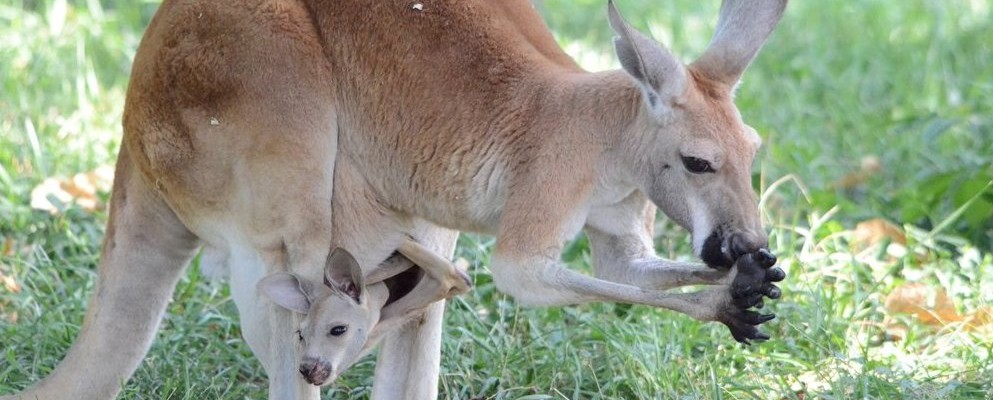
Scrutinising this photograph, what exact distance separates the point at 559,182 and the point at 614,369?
3.01 ft

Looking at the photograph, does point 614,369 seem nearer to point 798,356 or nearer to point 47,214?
point 798,356

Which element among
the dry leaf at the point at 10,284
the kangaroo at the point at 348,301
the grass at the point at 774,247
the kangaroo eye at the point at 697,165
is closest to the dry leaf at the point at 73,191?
the grass at the point at 774,247

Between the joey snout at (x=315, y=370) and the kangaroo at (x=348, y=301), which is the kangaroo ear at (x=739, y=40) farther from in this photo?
the joey snout at (x=315, y=370)

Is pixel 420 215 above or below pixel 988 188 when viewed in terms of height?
below

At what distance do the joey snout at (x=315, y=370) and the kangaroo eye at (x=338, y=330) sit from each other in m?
0.09

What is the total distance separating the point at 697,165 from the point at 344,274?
3.60 feet

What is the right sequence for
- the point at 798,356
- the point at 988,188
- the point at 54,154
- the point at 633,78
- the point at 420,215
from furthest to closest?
the point at 54,154 → the point at 988,188 → the point at 798,356 → the point at 420,215 → the point at 633,78

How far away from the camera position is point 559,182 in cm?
434

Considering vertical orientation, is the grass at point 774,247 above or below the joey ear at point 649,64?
below

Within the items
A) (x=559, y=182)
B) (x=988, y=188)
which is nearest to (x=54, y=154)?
(x=559, y=182)

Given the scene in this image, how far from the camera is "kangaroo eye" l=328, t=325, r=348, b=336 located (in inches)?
176

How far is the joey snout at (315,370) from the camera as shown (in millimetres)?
4406

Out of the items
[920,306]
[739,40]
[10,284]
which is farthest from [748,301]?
[10,284]

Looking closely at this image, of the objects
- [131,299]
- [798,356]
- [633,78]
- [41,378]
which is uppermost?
[633,78]
